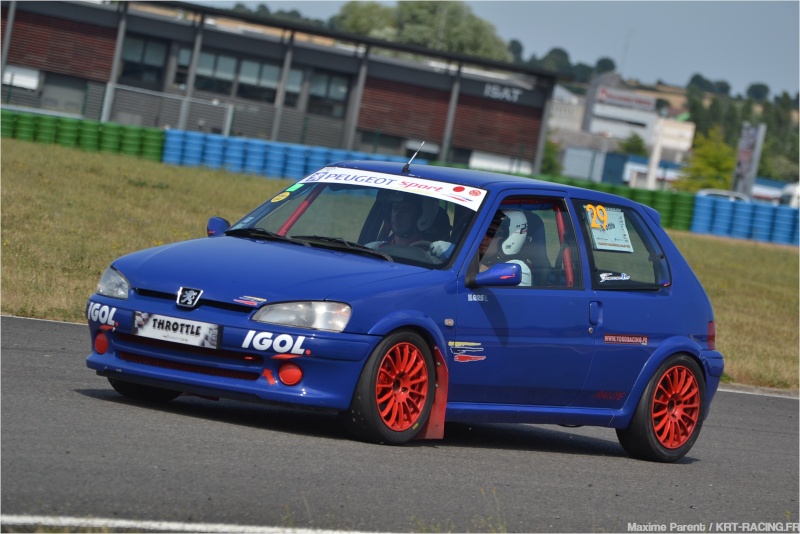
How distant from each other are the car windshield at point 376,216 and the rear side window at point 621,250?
937 millimetres

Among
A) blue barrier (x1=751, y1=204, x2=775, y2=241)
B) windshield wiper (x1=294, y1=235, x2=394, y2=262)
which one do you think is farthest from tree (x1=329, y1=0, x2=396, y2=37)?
windshield wiper (x1=294, y1=235, x2=394, y2=262)

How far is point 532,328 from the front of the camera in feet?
23.8

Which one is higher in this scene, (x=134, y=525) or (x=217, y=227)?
(x=217, y=227)

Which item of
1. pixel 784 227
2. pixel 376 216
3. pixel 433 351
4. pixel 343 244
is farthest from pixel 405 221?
pixel 784 227

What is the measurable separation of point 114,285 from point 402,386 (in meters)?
1.63

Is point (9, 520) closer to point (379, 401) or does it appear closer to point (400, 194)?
point (379, 401)

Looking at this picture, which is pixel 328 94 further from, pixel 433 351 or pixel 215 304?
pixel 215 304

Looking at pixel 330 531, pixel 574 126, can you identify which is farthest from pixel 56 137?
pixel 574 126

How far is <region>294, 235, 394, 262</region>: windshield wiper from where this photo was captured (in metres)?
7.02

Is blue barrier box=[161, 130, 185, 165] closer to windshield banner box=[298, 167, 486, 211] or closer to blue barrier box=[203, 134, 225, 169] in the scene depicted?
blue barrier box=[203, 134, 225, 169]

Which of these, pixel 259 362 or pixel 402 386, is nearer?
pixel 259 362

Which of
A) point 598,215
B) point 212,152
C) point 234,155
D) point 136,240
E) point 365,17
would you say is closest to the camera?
point 598,215

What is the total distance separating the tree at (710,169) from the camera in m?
95.2

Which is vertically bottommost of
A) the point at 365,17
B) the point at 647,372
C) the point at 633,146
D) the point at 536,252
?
the point at 647,372
